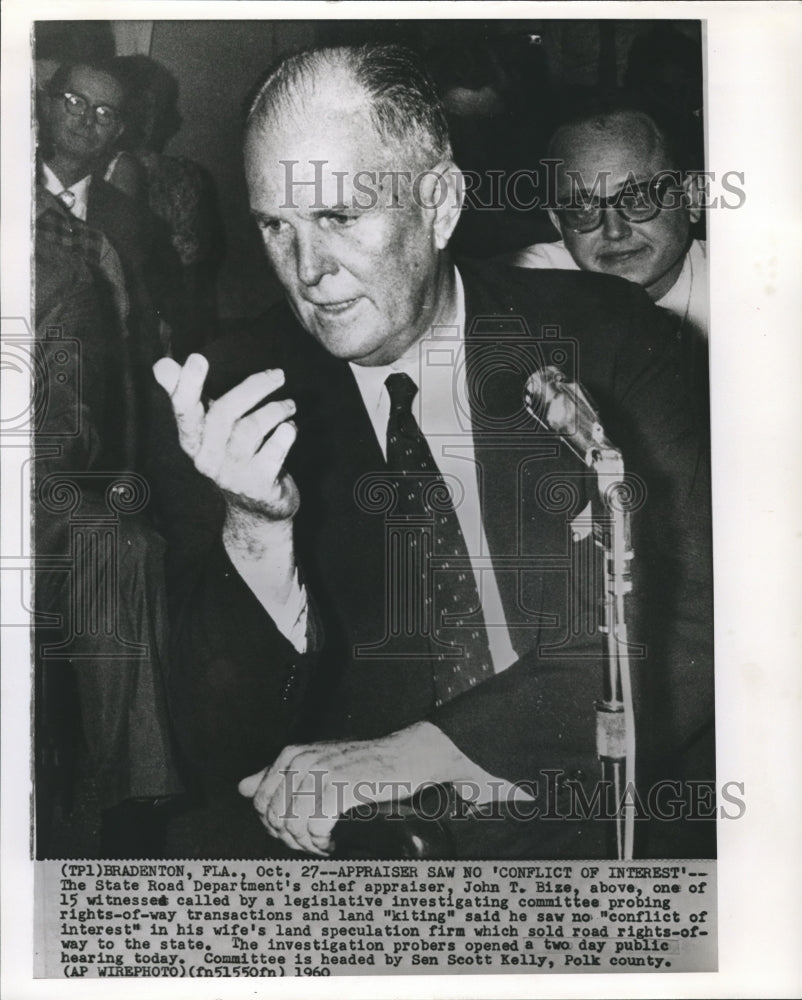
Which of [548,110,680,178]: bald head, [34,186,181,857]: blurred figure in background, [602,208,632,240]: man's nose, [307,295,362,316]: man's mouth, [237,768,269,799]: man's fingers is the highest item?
[548,110,680,178]: bald head

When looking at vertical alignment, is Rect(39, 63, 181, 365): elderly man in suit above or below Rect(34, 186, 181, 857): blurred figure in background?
above

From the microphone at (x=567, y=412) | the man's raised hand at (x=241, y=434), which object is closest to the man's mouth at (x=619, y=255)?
the microphone at (x=567, y=412)

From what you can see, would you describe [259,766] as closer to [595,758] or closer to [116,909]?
[116,909]

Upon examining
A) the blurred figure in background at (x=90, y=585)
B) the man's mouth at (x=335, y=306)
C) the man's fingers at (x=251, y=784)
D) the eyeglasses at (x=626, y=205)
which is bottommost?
the man's fingers at (x=251, y=784)

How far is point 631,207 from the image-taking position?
2.12m

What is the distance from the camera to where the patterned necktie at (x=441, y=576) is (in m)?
2.07

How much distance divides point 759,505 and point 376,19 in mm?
1613

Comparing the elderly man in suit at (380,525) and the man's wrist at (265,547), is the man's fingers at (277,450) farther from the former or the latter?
the man's wrist at (265,547)

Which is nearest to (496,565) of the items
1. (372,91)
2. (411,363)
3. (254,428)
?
(411,363)

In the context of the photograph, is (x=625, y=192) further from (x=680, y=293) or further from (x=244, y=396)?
(x=244, y=396)

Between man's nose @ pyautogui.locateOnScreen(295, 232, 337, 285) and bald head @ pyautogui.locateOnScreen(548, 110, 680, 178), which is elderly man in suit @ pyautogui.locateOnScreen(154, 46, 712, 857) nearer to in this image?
man's nose @ pyautogui.locateOnScreen(295, 232, 337, 285)

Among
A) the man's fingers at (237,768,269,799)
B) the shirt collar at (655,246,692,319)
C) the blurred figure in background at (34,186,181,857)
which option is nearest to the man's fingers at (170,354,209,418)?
the blurred figure in background at (34,186,181,857)

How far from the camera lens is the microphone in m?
2.09

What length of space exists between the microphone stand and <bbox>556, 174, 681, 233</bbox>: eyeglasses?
0.40m
